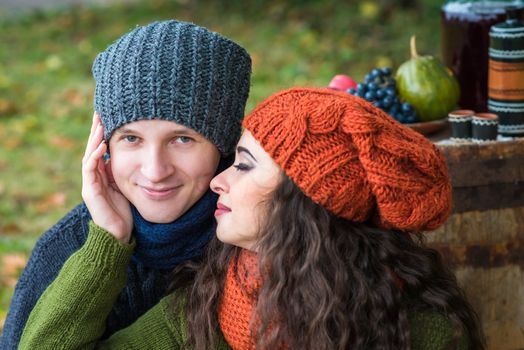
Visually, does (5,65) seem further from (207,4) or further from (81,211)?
(81,211)

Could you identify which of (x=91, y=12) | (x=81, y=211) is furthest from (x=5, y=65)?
(x=81, y=211)

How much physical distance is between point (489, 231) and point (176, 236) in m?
1.13

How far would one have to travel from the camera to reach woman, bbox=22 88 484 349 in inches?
82.9

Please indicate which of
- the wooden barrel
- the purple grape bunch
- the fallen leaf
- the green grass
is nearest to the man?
the purple grape bunch

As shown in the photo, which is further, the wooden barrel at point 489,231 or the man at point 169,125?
the wooden barrel at point 489,231

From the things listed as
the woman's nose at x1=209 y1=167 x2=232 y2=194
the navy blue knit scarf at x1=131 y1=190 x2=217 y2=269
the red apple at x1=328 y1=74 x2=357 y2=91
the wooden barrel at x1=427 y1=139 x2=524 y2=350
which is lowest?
the wooden barrel at x1=427 y1=139 x2=524 y2=350

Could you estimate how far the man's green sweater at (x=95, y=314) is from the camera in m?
2.39

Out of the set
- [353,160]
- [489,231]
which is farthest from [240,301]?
[489,231]

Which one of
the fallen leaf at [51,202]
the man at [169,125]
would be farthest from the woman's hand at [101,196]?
the fallen leaf at [51,202]

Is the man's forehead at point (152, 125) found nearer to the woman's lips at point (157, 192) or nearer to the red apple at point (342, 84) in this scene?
the woman's lips at point (157, 192)

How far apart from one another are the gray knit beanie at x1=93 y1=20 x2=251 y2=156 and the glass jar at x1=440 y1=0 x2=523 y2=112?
1.27 metres

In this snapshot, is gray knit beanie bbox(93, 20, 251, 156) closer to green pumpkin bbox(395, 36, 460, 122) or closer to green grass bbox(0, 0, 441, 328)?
green pumpkin bbox(395, 36, 460, 122)

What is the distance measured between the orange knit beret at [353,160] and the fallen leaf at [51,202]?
11.4 ft

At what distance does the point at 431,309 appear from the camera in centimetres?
235
